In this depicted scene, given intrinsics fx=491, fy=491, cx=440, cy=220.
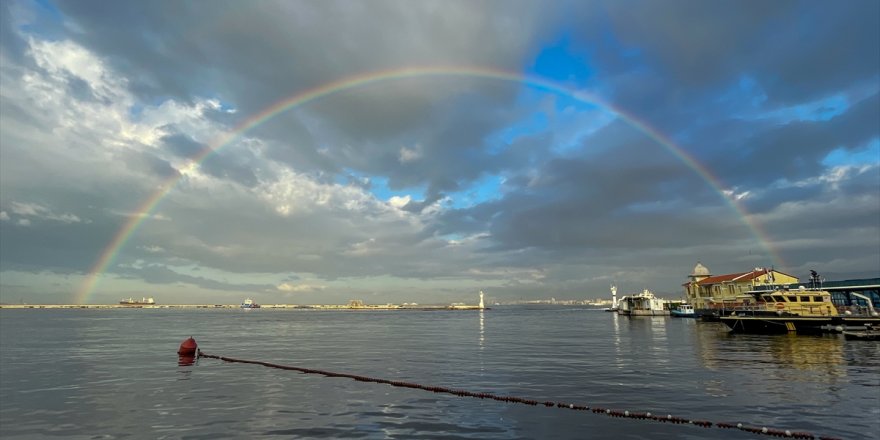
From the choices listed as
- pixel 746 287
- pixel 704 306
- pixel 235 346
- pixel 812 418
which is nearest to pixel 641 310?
pixel 704 306

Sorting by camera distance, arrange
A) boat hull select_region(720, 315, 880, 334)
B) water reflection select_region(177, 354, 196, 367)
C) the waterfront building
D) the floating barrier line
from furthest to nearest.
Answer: the waterfront building
boat hull select_region(720, 315, 880, 334)
water reflection select_region(177, 354, 196, 367)
the floating barrier line

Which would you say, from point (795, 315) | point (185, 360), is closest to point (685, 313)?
point (795, 315)

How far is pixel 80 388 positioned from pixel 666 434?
112 feet

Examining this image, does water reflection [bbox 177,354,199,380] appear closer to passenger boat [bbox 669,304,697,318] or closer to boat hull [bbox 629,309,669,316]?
passenger boat [bbox 669,304,697,318]

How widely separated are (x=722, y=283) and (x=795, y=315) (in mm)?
65736

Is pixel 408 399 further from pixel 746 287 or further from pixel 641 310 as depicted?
pixel 641 310

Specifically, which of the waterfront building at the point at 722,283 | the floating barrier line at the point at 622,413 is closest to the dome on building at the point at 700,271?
the waterfront building at the point at 722,283

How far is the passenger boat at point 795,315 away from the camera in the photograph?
7306cm

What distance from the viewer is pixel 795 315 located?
75125 mm

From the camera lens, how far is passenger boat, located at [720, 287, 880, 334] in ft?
240

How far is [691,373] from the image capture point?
35875 millimetres

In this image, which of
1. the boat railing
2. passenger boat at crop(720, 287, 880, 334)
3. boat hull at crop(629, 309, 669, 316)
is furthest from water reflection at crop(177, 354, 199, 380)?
boat hull at crop(629, 309, 669, 316)

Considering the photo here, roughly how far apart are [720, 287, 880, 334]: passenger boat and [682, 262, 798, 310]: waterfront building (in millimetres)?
31057

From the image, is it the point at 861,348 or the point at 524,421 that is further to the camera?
the point at 861,348
